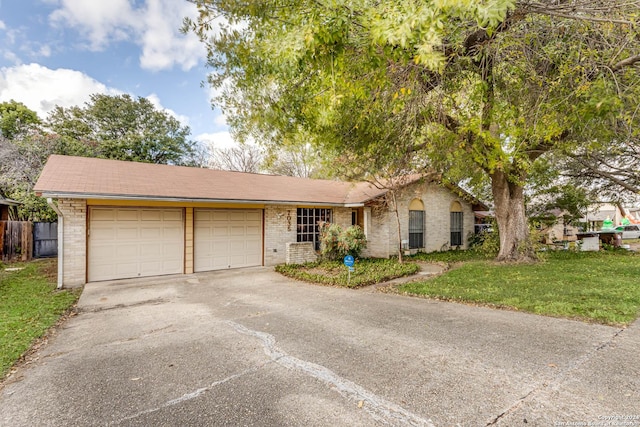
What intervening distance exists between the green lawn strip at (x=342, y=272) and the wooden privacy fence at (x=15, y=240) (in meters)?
11.5

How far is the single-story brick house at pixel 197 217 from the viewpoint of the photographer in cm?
880

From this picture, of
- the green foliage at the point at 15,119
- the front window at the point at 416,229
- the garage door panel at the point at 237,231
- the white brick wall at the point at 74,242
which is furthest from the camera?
the green foliage at the point at 15,119

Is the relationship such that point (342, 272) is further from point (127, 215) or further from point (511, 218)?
point (511, 218)

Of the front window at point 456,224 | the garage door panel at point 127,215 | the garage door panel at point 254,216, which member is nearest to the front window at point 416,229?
the front window at point 456,224

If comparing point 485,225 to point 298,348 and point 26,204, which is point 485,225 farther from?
point 26,204

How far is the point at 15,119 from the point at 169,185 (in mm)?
19973

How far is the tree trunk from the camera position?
478 inches

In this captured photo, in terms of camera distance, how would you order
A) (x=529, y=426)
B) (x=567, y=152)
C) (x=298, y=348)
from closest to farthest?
(x=529, y=426)
(x=298, y=348)
(x=567, y=152)

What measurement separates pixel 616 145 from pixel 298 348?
44.3ft

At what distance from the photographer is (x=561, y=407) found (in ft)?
9.27

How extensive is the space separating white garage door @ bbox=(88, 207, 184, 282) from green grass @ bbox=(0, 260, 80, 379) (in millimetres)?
1347

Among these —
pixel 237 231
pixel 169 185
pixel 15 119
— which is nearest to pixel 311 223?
pixel 237 231

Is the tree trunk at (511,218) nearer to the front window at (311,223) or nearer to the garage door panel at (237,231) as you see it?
the front window at (311,223)

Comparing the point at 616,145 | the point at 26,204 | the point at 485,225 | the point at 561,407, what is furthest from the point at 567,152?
the point at 26,204
